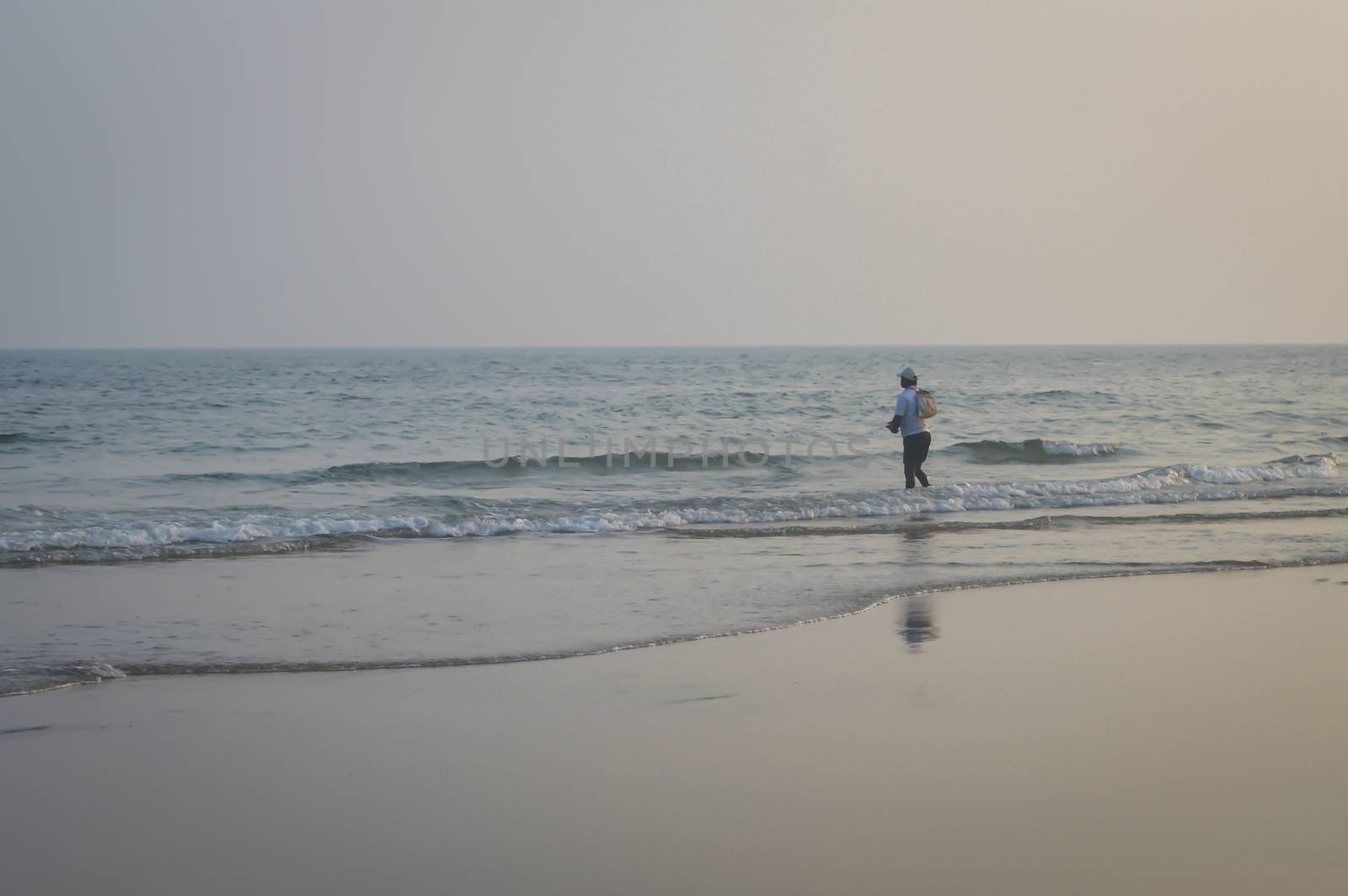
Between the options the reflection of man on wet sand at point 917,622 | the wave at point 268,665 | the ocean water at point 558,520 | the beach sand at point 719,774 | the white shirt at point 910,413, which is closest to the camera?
the beach sand at point 719,774

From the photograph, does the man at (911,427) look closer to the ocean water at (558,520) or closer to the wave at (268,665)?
the ocean water at (558,520)

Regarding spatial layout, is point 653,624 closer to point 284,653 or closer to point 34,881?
point 284,653

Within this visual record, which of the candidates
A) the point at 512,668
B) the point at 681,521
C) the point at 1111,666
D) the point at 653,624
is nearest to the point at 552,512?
the point at 681,521

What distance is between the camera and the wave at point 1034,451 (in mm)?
22500

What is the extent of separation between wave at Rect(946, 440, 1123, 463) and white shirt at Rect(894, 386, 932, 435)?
24.2 feet

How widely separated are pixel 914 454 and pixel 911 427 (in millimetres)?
419

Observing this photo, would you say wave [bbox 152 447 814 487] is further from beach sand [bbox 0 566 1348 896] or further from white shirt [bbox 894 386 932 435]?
beach sand [bbox 0 566 1348 896]

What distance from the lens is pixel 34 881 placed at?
393 cm

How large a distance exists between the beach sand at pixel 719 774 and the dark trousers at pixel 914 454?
26.7ft

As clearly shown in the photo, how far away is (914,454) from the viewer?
50.8 ft

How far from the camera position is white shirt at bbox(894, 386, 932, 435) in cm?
1504

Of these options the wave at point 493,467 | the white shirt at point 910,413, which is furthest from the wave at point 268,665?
the wave at point 493,467

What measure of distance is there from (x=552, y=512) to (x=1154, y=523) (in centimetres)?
679

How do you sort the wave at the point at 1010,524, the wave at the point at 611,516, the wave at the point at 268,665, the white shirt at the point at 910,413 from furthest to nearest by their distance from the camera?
the white shirt at the point at 910,413
the wave at the point at 1010,524
the wave at the point at 611,516
the wave at the point at 268,665
